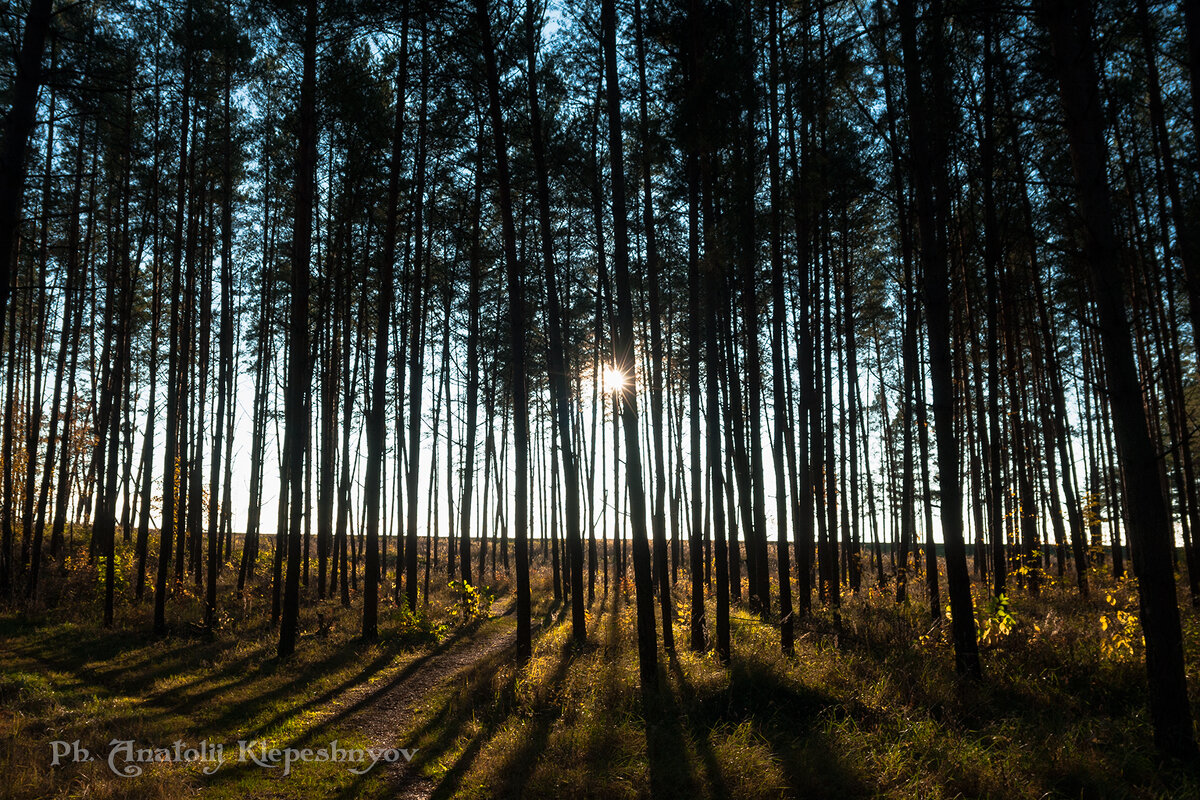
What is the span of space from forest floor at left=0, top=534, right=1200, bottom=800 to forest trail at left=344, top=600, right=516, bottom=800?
0.14 ft

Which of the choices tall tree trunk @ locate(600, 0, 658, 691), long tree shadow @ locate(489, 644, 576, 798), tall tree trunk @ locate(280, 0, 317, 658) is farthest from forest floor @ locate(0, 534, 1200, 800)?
tall tree trunk @ locate(280, 0, 317, 658)

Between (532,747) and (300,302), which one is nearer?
(532,747)

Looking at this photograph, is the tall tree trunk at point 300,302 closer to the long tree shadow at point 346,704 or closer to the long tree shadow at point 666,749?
the long tree shadow at point 346,704

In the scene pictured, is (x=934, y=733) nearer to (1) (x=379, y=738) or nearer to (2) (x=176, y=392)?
(1) (x=379, y=738)

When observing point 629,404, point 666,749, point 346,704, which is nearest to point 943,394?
point 629,404

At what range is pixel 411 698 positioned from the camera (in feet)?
26.7

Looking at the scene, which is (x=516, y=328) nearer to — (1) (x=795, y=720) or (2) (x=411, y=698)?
(2) (x=411, y=698)

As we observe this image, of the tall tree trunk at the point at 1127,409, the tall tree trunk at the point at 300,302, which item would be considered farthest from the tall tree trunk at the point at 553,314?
the tall tree trunk at the point at 1127,409

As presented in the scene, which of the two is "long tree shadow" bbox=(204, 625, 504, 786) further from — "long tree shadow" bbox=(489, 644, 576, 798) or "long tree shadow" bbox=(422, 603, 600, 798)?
"long tree shadow" bbox=(489, 644, 576, 798)

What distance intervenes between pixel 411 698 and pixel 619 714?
3129mm

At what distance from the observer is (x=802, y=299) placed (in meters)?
9.77

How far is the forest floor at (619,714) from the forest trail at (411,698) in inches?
1.7

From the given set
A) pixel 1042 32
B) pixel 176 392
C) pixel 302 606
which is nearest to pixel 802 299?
pixel 1042 32

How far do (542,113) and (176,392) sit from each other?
858 centimetres
